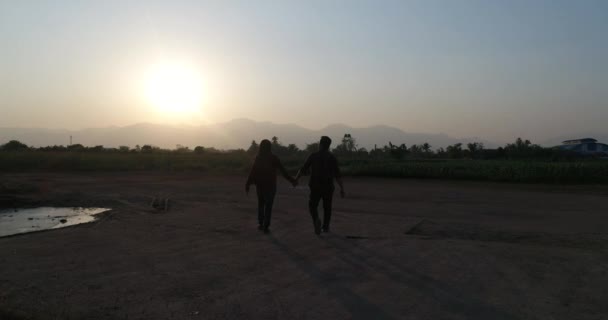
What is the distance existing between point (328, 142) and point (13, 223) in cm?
765

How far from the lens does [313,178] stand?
983cm

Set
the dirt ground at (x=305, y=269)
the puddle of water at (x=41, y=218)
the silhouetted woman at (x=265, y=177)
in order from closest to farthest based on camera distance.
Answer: the dirt ground at (x=305, y=269) < the silhouetted woman at (x=265, y=177) < the puddle of water at (x=41, y=218)

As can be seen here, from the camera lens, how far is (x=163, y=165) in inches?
1775

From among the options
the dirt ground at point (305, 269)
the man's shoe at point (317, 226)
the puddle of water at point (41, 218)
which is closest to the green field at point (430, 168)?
the dirt ground at point (305, 269)

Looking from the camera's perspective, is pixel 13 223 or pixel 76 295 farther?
pixel 13 223

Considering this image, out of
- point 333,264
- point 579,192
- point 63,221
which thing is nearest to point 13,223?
point 63,221

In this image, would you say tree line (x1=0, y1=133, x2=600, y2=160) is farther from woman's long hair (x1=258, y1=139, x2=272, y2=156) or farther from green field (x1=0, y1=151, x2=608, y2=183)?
woman's long hair (x1=258, y1=139, x2=272, y2=156)

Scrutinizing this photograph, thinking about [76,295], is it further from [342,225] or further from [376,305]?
[342,225]

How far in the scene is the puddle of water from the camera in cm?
1119

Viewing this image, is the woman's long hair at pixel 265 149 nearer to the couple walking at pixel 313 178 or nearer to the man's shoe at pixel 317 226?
the couple walking at pixel 313 178

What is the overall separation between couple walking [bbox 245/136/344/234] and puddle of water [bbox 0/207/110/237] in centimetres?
451

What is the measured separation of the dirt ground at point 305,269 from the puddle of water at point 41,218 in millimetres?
1088

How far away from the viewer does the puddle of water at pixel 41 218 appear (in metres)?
11.2

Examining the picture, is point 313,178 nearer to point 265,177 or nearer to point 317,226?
point 317,226
